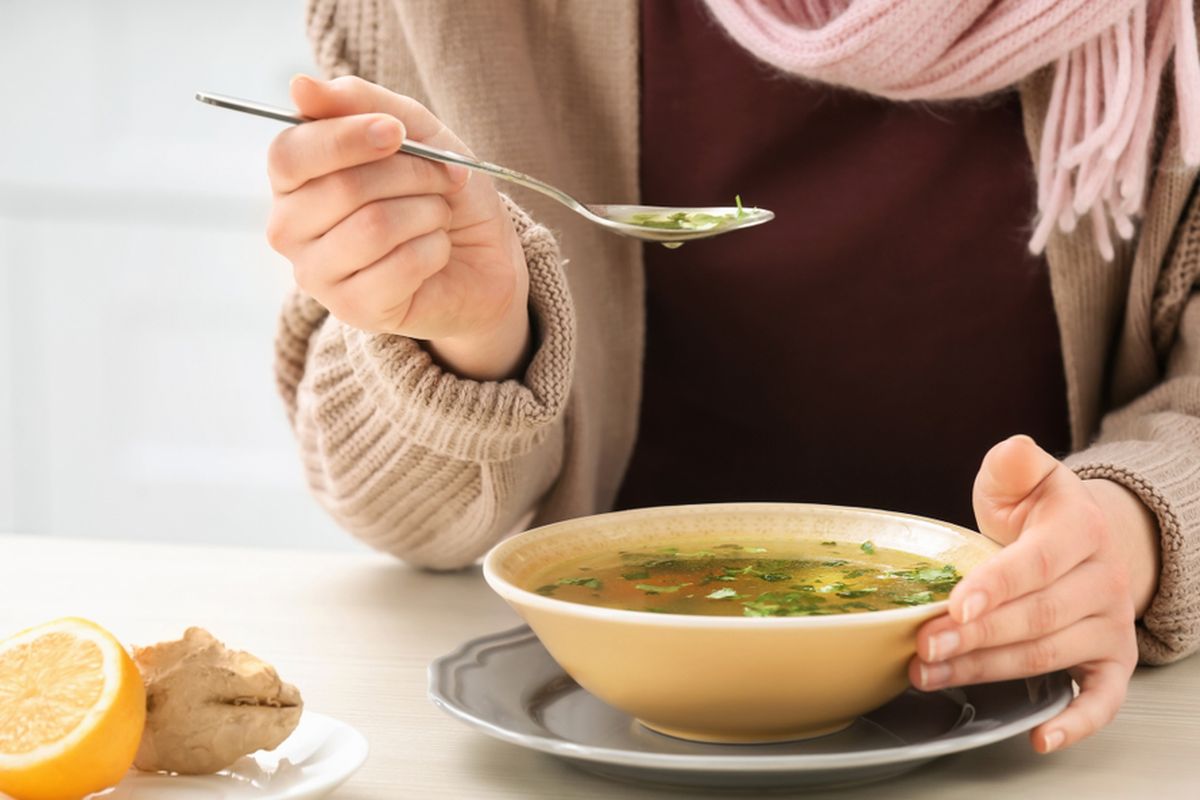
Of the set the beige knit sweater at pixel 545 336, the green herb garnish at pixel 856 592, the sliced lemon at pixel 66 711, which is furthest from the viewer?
the beige knit sweater at pixel 545 336

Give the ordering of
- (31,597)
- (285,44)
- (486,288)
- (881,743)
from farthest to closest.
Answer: (285,44)
(31,597)
(486,288)
(881,743)

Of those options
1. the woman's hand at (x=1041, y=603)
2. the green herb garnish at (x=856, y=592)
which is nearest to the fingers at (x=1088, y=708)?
the woman's hand at (x=1041, y=603)

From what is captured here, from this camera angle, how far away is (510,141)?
114 centimetres

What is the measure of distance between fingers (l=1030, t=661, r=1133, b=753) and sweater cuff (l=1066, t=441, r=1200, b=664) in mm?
125

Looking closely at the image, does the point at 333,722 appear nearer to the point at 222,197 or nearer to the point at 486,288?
the point at 486,288

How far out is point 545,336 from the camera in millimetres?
934

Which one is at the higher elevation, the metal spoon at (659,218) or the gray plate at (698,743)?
the metal spoon at (659,218)

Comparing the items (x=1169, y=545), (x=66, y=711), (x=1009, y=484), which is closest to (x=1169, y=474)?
(x=1169, y=545)

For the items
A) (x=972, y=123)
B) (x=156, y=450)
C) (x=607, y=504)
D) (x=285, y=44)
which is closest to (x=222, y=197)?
(x=285, y=44)

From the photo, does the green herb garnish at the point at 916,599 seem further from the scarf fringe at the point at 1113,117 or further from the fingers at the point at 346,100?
the scarf fringe at the point at 1113,117

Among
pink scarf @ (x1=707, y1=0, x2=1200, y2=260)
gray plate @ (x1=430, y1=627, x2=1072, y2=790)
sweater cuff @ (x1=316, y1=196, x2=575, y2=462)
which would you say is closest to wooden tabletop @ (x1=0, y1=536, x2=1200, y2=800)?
gray plate @ (x1=430, y1=627, x2=1072, y2=790)

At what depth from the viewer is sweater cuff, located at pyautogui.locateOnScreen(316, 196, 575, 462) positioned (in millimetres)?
908

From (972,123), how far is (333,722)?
0.75 meters

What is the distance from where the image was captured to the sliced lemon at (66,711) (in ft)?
1.97
